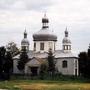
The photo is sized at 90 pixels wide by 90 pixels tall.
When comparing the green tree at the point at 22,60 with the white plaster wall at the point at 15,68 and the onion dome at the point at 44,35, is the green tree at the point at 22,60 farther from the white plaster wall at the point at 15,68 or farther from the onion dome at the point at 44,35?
the onion dome at the point at 44,35

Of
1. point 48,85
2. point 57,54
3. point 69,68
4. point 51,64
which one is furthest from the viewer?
point 57,54

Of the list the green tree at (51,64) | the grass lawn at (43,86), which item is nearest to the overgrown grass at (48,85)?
the grass lawn at (43,86)

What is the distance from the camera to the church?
412 ft

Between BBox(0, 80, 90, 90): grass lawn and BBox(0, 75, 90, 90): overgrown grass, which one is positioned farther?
BBox(0, 75, 90, 90): overgrown grass

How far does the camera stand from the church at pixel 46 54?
12562 centimetres

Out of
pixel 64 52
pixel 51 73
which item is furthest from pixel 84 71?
pixel 64 52

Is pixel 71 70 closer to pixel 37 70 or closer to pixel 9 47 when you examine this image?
pixel 37 70

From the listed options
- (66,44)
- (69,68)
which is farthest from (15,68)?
(69,68)

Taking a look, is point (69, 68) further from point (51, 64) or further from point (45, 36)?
point (45, 36)

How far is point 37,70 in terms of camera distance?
12481 cm

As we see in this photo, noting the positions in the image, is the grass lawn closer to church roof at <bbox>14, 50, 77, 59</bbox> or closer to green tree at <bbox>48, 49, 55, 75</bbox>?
green tree at <bbox>48, 49, 55, 75</bbox>

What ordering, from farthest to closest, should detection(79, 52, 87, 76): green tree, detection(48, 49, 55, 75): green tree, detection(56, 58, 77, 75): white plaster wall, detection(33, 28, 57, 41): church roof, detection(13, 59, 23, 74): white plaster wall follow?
1. detection(33, 28, 57, 41): church roof
2. detection(13, 59, 23, 74): white plaster wall
3. detection(56, 58, 77, 75): white plaster wall
4. detection(48, 49, 55, 75): green tree
5. detection(79, 52, 87, 76): green tree

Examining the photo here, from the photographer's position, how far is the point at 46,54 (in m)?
131

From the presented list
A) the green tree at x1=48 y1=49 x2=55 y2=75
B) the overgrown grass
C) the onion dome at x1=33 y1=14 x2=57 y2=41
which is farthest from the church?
the overgrown grass
